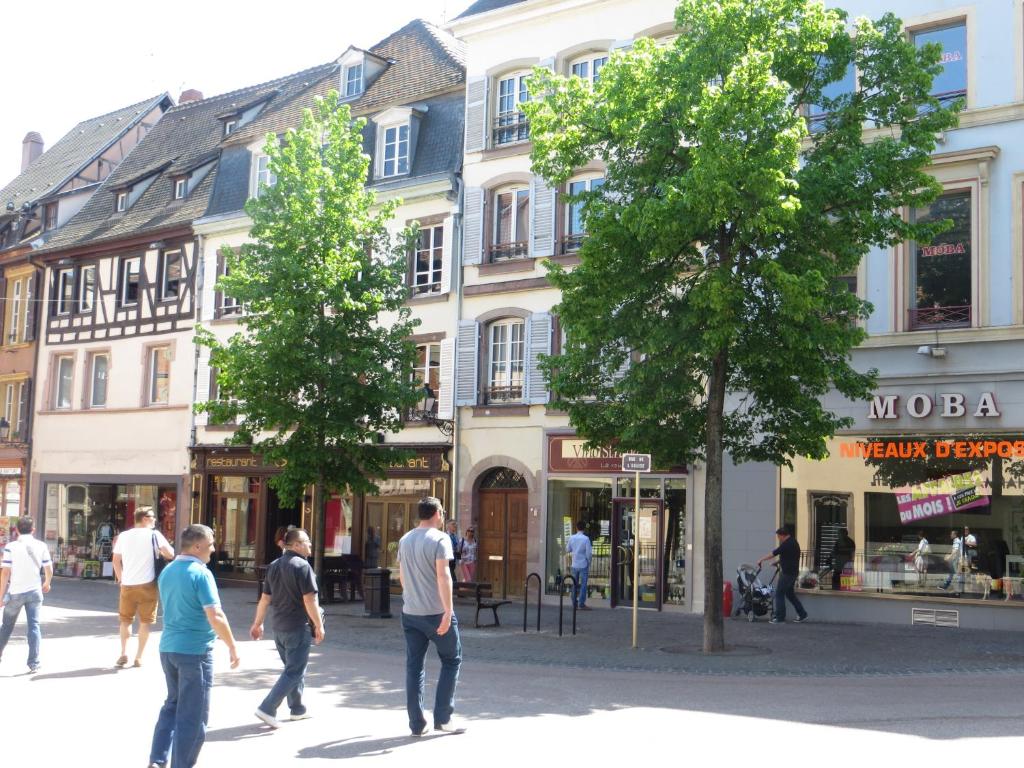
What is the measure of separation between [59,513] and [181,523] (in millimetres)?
6244

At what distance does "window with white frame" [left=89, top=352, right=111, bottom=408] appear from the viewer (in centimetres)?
3631

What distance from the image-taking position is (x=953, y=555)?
20.3 m

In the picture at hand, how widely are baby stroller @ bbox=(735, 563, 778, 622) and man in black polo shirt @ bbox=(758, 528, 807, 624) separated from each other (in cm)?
38

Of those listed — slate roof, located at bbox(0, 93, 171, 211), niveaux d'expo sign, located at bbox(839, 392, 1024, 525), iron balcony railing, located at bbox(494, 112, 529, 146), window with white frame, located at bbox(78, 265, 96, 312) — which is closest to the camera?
niveaux d'expo sign, located at bbox(839, 392, 1024, 525)

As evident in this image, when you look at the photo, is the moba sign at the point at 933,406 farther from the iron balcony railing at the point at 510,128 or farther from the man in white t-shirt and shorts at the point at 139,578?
the man in white t-shirt and shorts at the point at 139,578

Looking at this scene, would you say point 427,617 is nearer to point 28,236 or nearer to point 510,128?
point 510,128

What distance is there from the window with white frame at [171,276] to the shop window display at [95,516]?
5.47 m

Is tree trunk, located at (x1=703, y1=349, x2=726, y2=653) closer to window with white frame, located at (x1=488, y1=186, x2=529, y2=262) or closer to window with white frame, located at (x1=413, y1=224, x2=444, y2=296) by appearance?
window with white frame, located at (x1=488, y1=186, x2=529, y2=262)

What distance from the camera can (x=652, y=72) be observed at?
16.1m

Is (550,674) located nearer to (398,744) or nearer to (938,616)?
(398,744)

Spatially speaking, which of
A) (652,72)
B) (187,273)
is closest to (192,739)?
(652,72)

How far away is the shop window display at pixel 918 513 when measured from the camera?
19766 mm

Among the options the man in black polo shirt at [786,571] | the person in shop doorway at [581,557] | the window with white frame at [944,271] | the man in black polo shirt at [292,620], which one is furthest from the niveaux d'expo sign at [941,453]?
the man in black polo shirt at [292,620]

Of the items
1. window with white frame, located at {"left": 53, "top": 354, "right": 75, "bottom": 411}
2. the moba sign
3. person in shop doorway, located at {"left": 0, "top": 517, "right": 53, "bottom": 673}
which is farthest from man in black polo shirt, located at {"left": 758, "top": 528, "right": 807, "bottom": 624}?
window with white frame, located at {"left": 53, "top": 354, "right": 75, "bottom": 411}
